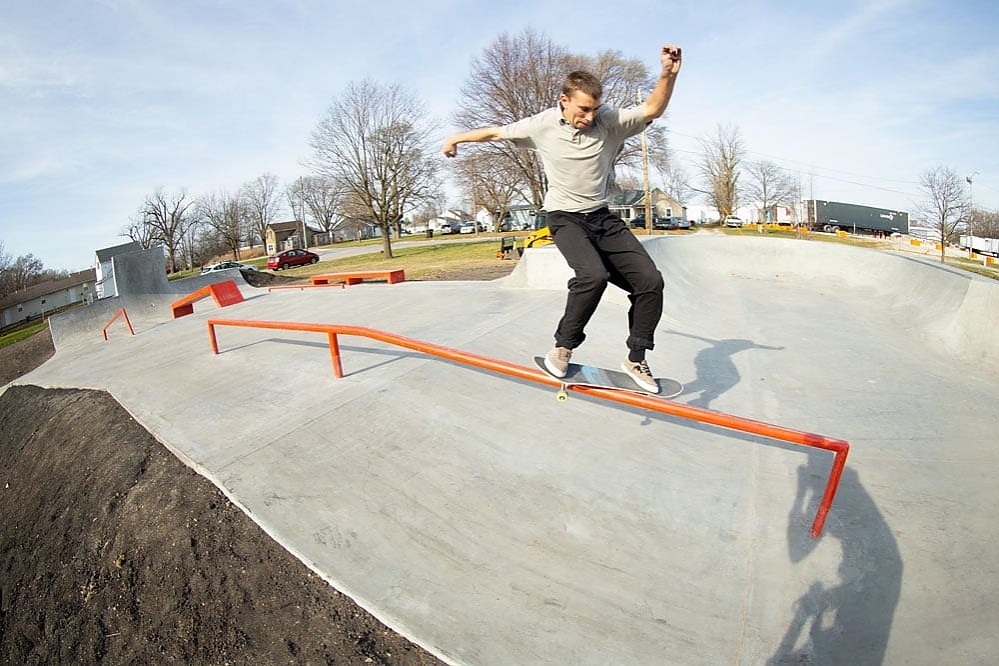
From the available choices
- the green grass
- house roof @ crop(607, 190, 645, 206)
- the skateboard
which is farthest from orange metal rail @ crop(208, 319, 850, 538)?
house roof @ crop(607, 190, 645, 206)

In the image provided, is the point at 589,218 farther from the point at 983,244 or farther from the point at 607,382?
the point at 983,244

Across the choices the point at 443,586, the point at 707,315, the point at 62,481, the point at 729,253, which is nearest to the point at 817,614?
the point at 443,586

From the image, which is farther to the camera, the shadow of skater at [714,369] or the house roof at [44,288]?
the house roof at [44,288]

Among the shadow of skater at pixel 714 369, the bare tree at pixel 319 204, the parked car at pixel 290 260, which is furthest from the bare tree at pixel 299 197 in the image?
the shadow of skater at pixel 714 369

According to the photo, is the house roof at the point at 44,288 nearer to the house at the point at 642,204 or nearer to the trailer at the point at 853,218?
the house at the point at 642,204

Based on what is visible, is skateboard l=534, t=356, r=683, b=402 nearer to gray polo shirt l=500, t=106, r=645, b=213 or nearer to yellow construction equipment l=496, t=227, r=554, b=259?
gray polo shirt l=500, t=106, r=645, b=213

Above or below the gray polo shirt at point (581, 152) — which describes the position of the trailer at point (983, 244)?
below

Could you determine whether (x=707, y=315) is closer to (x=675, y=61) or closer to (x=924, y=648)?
(x=675, y=61)

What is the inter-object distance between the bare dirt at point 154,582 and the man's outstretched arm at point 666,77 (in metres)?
3.23

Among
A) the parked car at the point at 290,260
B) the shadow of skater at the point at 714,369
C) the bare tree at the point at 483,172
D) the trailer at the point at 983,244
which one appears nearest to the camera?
the shadow of skater at the point at 714,369

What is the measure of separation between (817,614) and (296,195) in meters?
97.8

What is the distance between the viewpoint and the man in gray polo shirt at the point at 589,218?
3.75 metres

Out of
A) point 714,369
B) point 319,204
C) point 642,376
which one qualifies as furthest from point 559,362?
point 319,204

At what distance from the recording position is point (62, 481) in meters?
4.71
